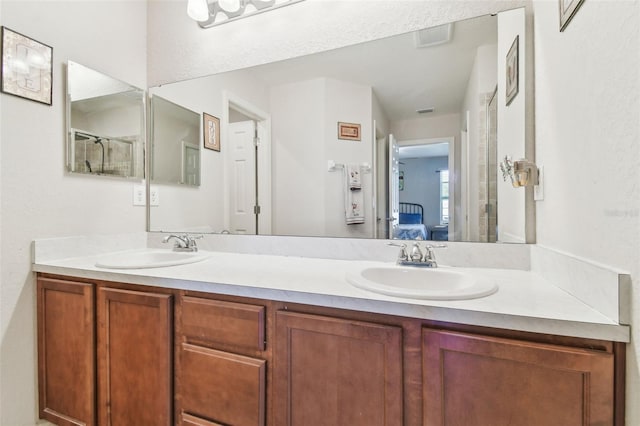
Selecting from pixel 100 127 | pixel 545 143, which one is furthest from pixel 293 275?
pixel 100 127

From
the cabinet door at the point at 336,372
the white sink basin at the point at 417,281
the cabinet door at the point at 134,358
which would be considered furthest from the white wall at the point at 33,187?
the white sink basin at the point at 417,281

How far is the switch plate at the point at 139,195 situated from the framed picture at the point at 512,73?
2.00m

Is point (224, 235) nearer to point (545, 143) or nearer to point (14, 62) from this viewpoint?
point (14, 62)

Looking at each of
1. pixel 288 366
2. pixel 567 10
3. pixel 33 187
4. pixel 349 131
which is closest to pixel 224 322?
pixel 288 366

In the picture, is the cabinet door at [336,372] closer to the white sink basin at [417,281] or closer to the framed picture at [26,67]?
the white sink basin at [417,281]

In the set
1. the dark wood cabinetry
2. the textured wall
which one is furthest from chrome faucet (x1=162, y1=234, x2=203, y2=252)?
the textured wall

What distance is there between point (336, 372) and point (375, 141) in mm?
1040

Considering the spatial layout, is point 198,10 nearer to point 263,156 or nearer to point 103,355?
point 263,156

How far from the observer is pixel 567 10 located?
32.2 inches

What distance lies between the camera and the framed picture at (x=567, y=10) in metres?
→ 0.76

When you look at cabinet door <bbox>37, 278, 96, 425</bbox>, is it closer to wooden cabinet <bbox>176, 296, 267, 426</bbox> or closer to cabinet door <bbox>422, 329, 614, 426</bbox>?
wooden cabinet <bbox>176, 296, 267, 426</bbox>

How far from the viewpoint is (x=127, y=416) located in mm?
1166

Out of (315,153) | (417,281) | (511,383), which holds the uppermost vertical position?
(315,153)

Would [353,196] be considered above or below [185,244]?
above
